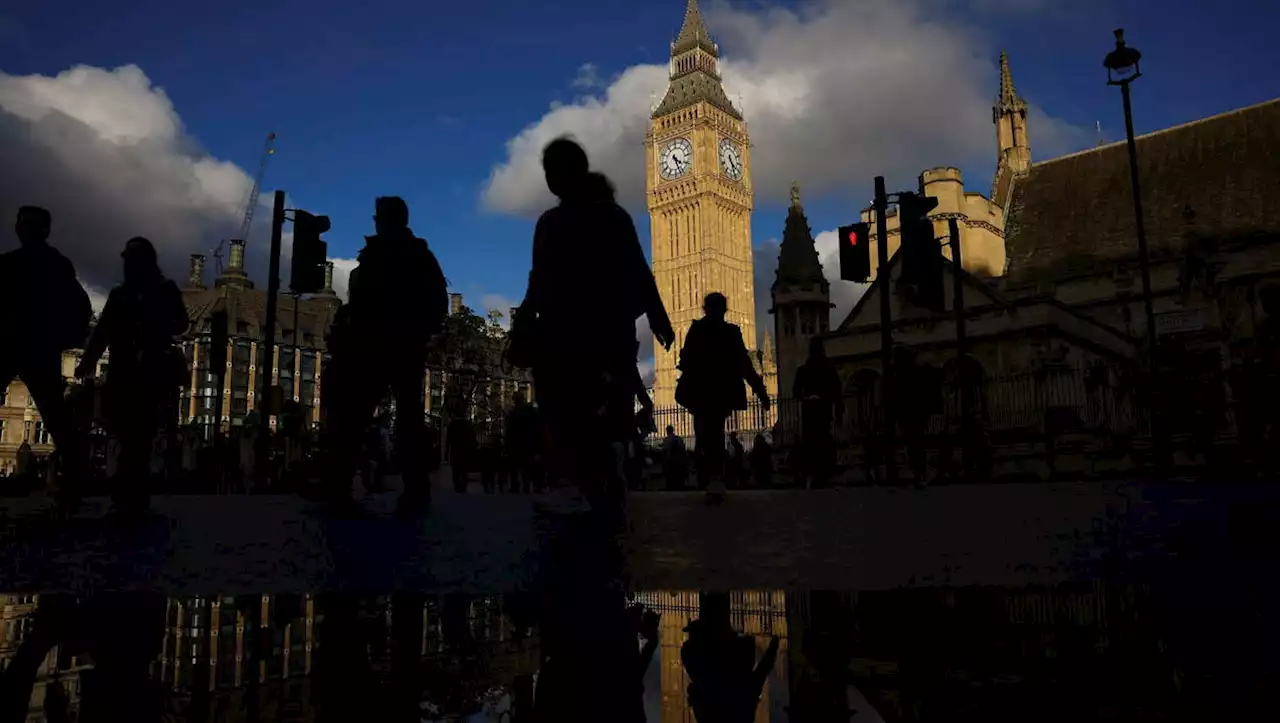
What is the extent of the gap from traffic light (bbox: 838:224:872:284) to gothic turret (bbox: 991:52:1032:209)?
1099 inches

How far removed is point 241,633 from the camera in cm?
321

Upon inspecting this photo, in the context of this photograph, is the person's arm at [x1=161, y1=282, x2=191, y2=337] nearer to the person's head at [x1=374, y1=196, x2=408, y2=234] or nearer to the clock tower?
the person's head at [x1=374, y1=196, x2=408, y2=234]

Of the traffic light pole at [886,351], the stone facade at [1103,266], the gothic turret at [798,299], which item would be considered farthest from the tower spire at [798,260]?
the traffic light pole at [886,351]

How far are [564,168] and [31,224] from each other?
398 centimetres

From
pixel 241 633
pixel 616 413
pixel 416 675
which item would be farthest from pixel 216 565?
pixel 416 675

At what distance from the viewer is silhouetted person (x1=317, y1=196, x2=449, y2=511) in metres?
5.44

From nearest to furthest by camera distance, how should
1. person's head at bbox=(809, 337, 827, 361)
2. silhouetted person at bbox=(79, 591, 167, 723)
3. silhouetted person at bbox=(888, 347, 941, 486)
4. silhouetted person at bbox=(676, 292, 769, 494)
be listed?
silhouetted person at bbox=(79, 591, 167, 723)
silhouetted person at bbox=(676, 292, 769, 494)
person's head at bbox=(809, 337, 827, 361)
silhouetted person at bbox=(888, 347, 941, 486)

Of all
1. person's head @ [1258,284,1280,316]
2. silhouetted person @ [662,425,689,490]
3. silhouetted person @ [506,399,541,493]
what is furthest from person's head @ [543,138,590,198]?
silhouetted person @ [662,425,689,490]

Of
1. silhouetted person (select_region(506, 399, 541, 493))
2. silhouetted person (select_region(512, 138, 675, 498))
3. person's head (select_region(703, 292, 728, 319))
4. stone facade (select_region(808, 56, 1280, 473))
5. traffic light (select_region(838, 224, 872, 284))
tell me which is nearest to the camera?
silhouetted person (select_region(512, 138, 675, 498))

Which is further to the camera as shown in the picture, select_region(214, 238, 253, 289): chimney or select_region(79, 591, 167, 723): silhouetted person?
select_region(214, 238, 253, 289): chimney

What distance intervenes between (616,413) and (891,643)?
2.15 meters

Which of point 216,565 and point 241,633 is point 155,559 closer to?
point 216,565

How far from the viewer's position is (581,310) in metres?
4.65

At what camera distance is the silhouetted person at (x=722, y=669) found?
2.12 m
